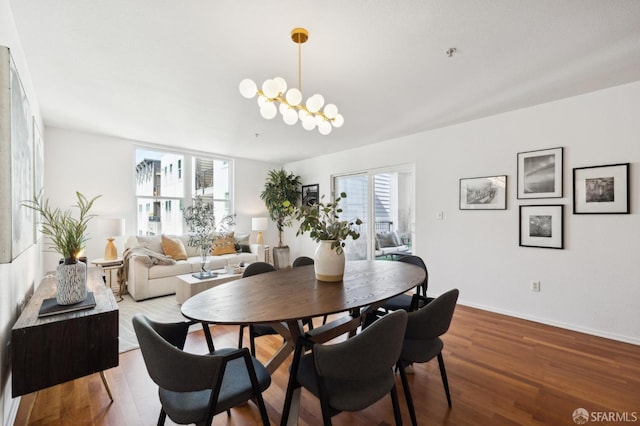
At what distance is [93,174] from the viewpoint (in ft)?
14.7

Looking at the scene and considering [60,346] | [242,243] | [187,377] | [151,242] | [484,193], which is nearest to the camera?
[187,377]

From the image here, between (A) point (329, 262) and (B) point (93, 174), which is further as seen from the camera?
(B) point (93, 174)

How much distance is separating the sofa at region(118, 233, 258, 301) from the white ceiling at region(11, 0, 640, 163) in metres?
2.00

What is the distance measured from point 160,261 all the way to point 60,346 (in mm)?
2867

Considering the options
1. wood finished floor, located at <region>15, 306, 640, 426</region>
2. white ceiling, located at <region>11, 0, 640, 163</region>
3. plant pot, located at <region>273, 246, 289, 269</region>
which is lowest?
wood finished floor, located at <region>15, 306, 640, 426</region>

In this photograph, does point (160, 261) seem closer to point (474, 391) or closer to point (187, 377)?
point (187, 377)

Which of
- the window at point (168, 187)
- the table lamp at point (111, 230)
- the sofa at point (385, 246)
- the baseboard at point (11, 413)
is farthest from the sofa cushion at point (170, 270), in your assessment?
the sofa at point (385, 246)

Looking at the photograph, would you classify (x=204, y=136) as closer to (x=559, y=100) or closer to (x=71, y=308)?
(x=71, y=308)

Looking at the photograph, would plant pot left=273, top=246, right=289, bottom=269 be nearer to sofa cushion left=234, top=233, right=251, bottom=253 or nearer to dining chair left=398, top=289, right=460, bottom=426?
sofa cushion left=234, top=233, right=251, bottom=253

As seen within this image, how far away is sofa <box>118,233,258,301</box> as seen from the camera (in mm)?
4012

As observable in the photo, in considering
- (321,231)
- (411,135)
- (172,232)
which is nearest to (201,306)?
(321,231)

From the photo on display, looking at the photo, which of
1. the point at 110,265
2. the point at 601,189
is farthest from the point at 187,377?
the point at 601,189

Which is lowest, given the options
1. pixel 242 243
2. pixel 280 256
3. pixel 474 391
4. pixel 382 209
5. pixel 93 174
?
pixel 474 391

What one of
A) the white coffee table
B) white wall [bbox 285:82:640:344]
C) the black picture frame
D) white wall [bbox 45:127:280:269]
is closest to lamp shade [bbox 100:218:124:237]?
white wall [bbox 45:127:280:269]
